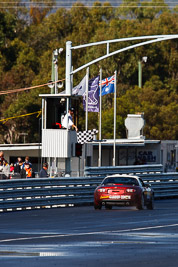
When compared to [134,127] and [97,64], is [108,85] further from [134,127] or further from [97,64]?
[97,64]

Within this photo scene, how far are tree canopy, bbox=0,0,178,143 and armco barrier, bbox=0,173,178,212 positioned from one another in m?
43.3

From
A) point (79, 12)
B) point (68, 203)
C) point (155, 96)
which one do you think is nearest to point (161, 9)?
point (79, 12)

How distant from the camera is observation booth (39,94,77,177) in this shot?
29.5 meters

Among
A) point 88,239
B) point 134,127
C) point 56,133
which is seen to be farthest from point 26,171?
point 134,127

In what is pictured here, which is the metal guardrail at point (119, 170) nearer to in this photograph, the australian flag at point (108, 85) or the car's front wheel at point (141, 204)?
the car's front wheel at point (141, 204)

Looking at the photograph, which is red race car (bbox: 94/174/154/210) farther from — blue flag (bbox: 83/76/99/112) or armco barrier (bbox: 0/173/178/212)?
blue flag (bbox: 83/76/99/112)

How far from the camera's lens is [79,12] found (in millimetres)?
99375

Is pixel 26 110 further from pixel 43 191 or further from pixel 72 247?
pixel 72 247

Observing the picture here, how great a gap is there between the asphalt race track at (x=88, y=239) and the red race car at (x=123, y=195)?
1598mm

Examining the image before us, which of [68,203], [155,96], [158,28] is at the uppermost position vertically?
[158,28]

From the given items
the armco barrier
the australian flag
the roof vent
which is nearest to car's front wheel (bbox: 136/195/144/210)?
the armco barrier

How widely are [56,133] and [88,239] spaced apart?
1487cm

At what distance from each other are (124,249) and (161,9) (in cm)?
10253

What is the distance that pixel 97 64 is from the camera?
Result: 286 feet
